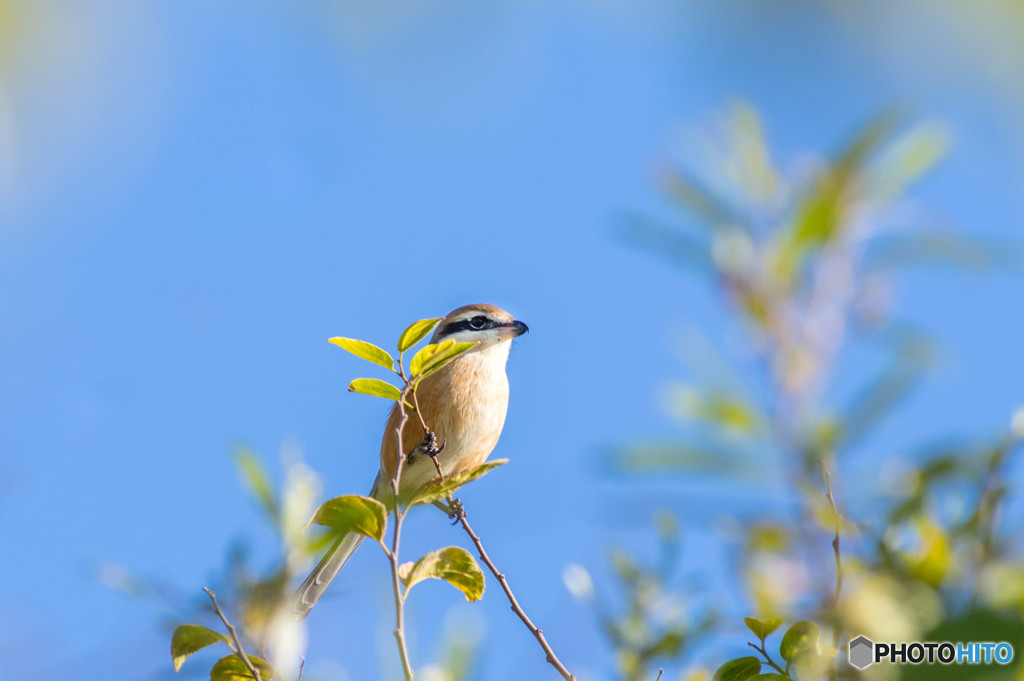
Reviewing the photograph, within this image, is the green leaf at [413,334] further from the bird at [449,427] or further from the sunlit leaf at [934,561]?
the bird at [449,427]

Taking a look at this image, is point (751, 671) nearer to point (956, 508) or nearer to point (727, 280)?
point (956, 508)

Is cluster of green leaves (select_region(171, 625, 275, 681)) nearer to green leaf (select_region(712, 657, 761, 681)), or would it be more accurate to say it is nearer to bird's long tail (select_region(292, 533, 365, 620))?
green leaf (select_region(712, 657, 761, 681))

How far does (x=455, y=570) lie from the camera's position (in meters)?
2.47

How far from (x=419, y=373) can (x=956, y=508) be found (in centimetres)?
141

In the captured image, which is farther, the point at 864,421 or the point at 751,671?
the point at 751,671

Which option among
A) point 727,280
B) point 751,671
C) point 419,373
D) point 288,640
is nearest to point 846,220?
point 727,280

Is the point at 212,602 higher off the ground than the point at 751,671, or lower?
higher

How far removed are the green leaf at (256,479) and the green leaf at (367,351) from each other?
41 centimetres

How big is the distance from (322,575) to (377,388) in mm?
2605

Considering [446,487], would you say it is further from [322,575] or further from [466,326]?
[466,326]

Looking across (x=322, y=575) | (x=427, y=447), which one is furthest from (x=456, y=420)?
(x=322, y=575)

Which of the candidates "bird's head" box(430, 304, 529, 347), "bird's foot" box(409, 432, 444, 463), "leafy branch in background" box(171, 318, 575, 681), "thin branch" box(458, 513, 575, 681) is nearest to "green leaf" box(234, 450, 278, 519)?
"leafy branch in background" box(171, 318, 575, 681)

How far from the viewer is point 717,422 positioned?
5.07 ft

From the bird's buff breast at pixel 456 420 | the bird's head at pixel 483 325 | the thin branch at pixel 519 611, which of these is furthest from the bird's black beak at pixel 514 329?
the thin branch at pixel 519 611
